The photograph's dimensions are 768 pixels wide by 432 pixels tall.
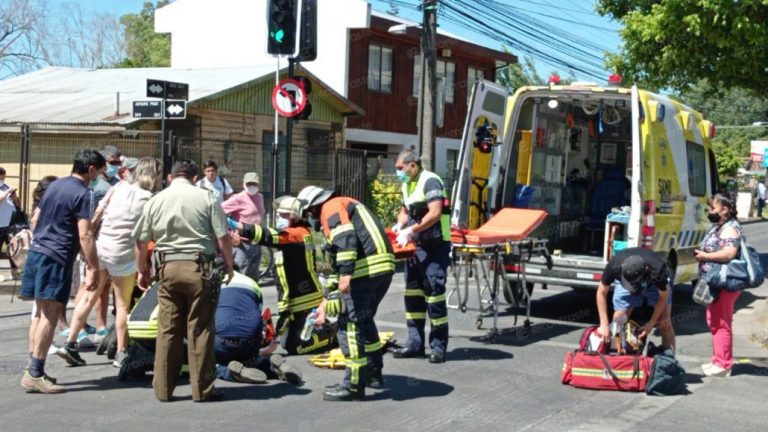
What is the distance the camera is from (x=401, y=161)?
904 centimetres

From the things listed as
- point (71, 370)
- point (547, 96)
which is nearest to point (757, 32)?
point (547, 96)

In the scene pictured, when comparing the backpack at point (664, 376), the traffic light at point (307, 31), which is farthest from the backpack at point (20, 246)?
→ the backpack at point (664, 376)

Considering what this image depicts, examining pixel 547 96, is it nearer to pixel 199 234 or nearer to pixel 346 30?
pixel 199 234

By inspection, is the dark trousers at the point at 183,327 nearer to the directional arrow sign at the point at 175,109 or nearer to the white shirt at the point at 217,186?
the white shirt at the point at 217,186

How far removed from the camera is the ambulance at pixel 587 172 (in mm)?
11008

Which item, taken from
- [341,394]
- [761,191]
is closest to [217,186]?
[341,394]

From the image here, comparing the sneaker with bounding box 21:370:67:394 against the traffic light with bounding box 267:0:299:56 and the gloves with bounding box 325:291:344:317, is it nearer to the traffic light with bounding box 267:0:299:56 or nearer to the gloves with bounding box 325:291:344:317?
the gloves with bounding box 325:291:344:317

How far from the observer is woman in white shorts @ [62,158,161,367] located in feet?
27.1

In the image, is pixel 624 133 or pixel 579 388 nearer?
pixel 579 388

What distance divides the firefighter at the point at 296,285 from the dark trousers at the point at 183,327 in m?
1.78

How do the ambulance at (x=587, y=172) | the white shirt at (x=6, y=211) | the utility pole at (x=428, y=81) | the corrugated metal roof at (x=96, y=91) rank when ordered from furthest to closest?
the corrugated metal roof at (x=96, y=91) → the utility pole at (x=428, y=81) → the white shirt at (x=6, y=211) → the ambulance at (x=587, y=172)

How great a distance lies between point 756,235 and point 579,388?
23721 millimetres

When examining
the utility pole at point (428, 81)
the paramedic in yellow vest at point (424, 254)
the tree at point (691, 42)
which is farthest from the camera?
the utility pole at point (428, 81)

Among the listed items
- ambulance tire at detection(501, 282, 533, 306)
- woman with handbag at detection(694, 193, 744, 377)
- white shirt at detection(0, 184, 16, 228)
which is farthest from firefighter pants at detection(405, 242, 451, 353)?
white shirt at detection(0, 184, 16, 228)
